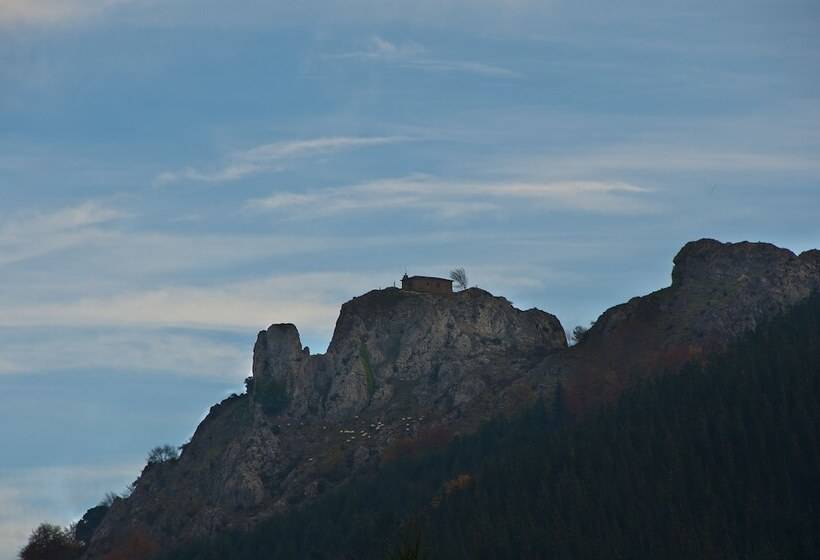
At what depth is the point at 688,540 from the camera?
199000 millimetres

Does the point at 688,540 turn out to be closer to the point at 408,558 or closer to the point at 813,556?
the point at 813,556

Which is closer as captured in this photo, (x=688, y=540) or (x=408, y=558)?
(x=408, y=558)

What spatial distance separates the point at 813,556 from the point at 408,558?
132627 mm

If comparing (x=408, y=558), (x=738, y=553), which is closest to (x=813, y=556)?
(x=738, y=553)

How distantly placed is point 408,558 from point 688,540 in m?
131

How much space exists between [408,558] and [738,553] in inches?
5202

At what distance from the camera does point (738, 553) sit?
19788cm

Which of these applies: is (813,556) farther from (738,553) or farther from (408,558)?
(408,558)

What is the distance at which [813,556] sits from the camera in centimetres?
19525

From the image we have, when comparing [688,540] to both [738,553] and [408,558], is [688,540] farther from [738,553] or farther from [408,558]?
[408,558]

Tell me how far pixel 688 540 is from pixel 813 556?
15.1 metres

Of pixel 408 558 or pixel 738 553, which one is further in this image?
pixel 738 553

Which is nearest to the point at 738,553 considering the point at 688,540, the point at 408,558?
the point at 688,540
